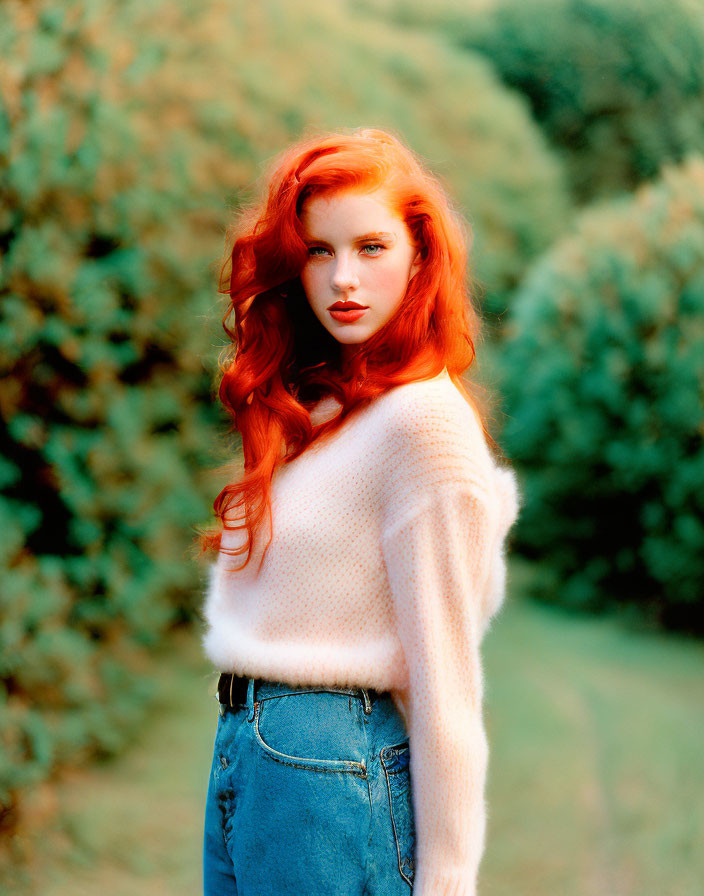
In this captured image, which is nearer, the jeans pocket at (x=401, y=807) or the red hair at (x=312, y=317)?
the jeans pocket at (x=401, y=807)

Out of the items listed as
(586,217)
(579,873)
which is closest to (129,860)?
(579,873)

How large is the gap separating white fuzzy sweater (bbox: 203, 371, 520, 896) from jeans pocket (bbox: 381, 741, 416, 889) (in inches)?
0.7

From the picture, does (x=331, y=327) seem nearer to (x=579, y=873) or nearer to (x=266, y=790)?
(x=266, y=790)

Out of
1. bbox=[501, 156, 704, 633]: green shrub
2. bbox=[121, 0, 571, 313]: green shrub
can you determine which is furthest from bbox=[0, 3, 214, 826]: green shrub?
bbox=[501, 156, 704, 633]: green shrub

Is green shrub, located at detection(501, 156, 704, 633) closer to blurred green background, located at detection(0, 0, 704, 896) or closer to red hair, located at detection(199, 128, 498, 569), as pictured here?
blurred green background, located at detection(0, 0, 704, 896)

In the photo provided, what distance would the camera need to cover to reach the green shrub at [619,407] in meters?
5.12

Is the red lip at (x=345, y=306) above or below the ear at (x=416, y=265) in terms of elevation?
below

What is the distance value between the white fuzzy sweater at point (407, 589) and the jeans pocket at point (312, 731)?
0.03 m

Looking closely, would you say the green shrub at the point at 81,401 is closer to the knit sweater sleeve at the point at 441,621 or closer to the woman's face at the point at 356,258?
the woman's face at the point at 356,258

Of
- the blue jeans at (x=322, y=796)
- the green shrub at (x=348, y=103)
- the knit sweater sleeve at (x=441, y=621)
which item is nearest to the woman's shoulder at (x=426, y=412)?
the knit sweater sleeve at (x=441, y=621)

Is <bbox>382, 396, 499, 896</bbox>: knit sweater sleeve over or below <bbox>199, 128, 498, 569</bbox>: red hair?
below

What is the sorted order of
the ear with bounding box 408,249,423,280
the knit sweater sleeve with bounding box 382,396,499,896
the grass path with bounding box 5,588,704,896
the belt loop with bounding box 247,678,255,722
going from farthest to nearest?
the grass path with bounding box 5,588,704,896
the ear with bounding box 408,249,423,280
the belt loop with bounding box 247,678,255,722
the knit sweater sleeve with bounding box 382,396,499,896

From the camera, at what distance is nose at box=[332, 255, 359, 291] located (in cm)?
143

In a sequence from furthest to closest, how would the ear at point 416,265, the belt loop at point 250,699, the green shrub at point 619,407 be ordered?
the green shrub at point 619,407 < the ear at point 416,265 < the belt loop at point 250,699
